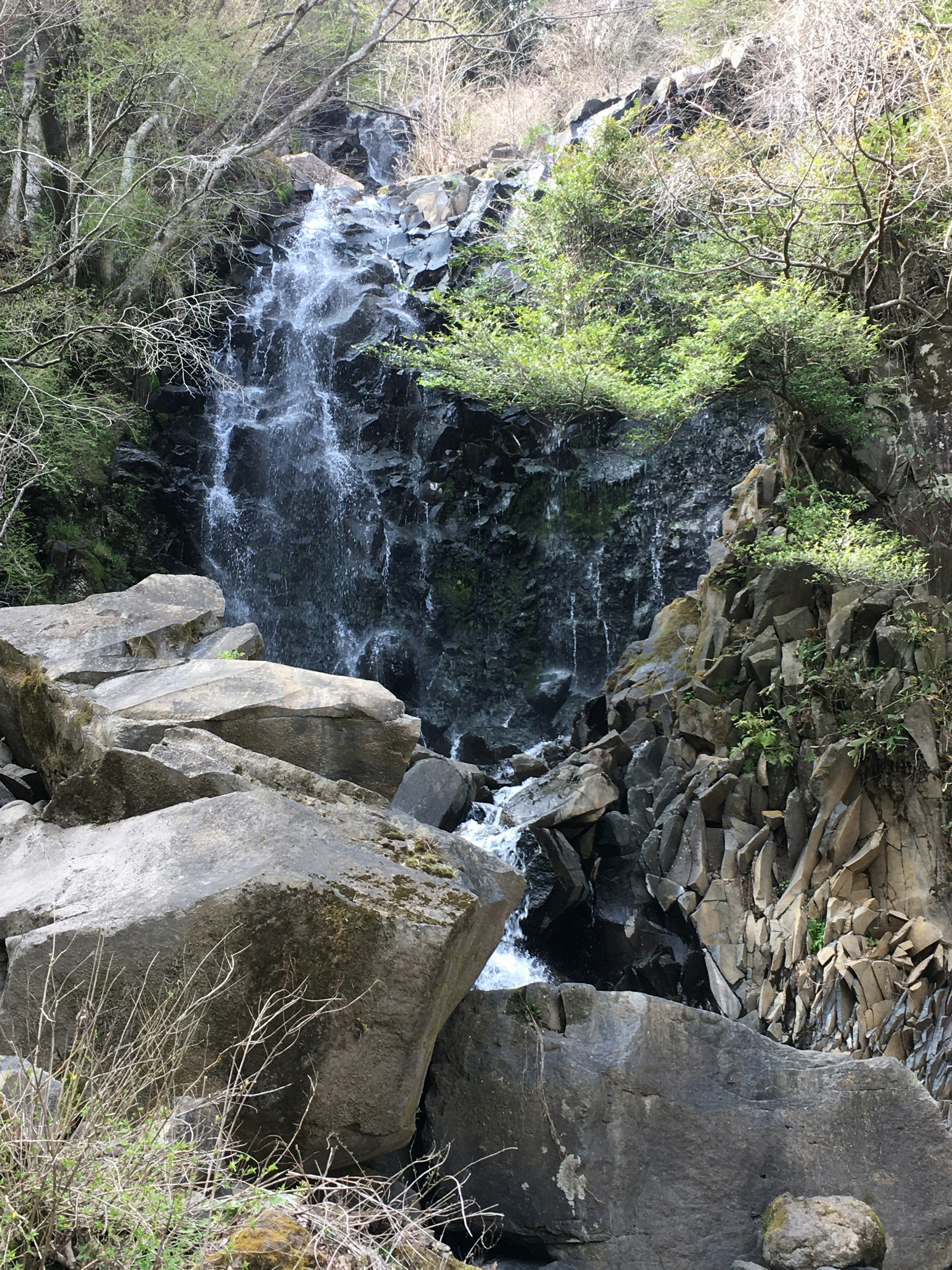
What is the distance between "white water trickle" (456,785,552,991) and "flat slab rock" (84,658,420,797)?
3547 millimetres

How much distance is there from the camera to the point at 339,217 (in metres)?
17.0

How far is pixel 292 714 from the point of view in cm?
521

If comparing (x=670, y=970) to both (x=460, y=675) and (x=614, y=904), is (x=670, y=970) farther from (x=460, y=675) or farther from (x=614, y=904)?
(x=460, y=675)

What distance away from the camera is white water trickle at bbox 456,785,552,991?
29.4 feet

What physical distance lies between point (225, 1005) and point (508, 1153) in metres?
1.97

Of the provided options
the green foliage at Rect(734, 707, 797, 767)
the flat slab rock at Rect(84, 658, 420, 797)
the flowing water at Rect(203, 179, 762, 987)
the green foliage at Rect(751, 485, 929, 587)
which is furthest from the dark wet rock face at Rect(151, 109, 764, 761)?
the flat slab rock at Rect(84, 658, 420, 797)

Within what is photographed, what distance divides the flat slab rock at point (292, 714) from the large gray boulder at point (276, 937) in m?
0.83

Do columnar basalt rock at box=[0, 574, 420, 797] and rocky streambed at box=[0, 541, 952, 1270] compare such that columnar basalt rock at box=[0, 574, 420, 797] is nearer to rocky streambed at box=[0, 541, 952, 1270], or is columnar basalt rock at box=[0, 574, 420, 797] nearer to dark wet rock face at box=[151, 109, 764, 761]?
rocky streambed at box=[0, 541, 952, 1270]

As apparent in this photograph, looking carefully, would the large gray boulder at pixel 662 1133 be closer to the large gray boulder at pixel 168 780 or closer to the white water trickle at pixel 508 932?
the large gray boulder at pixel 168 780

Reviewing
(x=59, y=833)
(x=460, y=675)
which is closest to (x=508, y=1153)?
(x=59, y=833)

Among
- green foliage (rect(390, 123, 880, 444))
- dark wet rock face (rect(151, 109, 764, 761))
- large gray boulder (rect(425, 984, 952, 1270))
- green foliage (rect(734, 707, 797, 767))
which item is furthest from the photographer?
dark wet rock face (rect(151, 109, 764, 761))

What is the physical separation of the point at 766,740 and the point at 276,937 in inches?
229

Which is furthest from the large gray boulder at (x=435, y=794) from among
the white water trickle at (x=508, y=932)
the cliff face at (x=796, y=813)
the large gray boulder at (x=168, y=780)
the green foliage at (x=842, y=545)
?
the large gray boulder at (x=168, y=780)

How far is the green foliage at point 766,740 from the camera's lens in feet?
27.2
